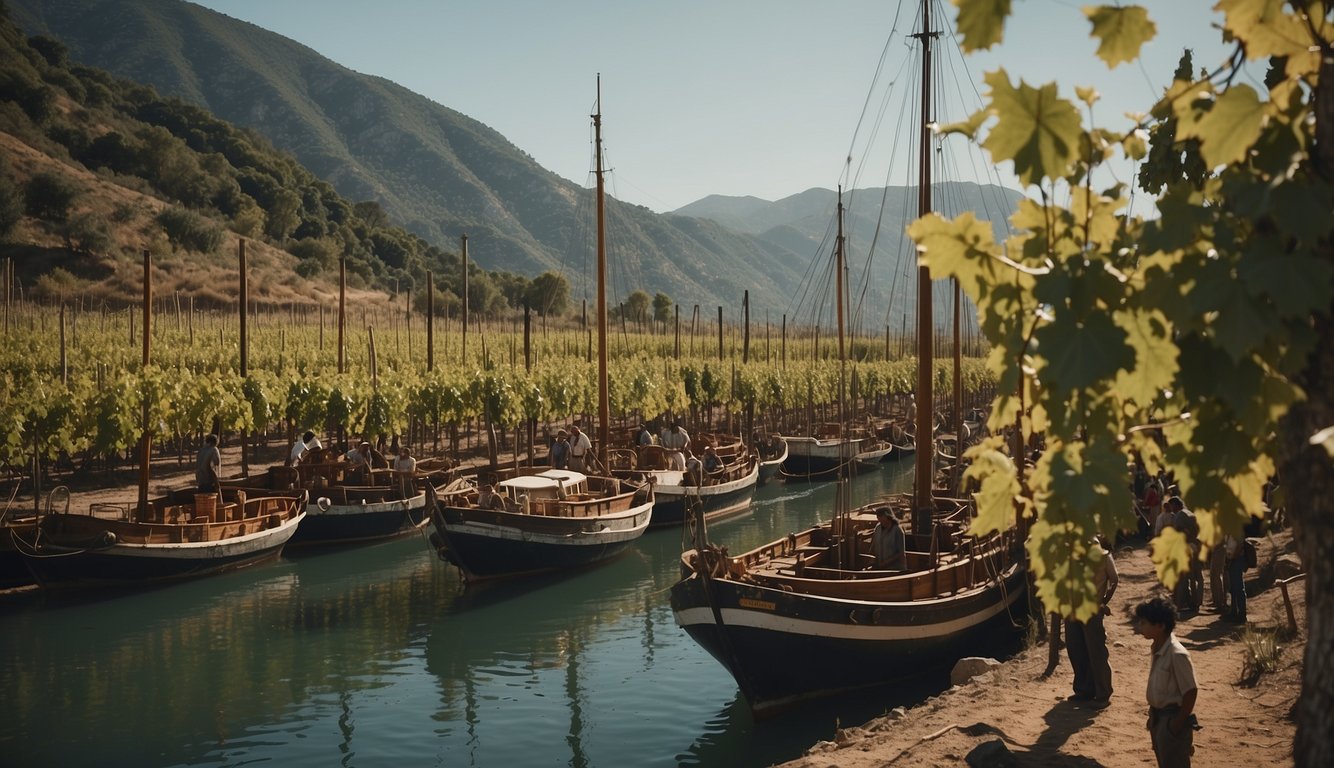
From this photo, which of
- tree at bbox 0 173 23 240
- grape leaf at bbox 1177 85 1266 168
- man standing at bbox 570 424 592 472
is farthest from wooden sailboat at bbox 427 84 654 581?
tree at bbox 0 173 23 240

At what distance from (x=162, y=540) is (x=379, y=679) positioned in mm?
7103

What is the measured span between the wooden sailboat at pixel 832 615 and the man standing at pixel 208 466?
12730 mm

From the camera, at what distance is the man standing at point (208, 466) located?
71.7 feet

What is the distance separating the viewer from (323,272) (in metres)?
84.9

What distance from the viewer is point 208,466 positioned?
2198 cm

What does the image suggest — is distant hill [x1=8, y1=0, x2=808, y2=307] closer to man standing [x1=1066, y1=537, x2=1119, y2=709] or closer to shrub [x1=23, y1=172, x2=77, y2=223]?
shrub [x1=23, y1=172, x2=77, y2=223]

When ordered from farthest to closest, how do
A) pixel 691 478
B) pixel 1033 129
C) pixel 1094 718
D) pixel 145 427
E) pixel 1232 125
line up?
pixel 691 478, pixel 145 427, pixel 1094 718, pixel 1033 129, pixel 1232 125

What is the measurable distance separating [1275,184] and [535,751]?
11141 millimetres

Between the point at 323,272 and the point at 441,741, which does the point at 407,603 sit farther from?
the point at 323,272

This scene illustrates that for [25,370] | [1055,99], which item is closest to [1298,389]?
[1055,99]

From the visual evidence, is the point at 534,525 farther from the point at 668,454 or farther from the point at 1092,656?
the point at 1092,656

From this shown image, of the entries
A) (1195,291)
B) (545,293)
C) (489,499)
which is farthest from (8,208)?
(1195,291)

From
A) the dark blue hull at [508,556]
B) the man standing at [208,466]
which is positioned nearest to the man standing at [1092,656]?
the dark blue hull at [508,556]

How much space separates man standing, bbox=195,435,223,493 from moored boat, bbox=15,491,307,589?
37 cm
